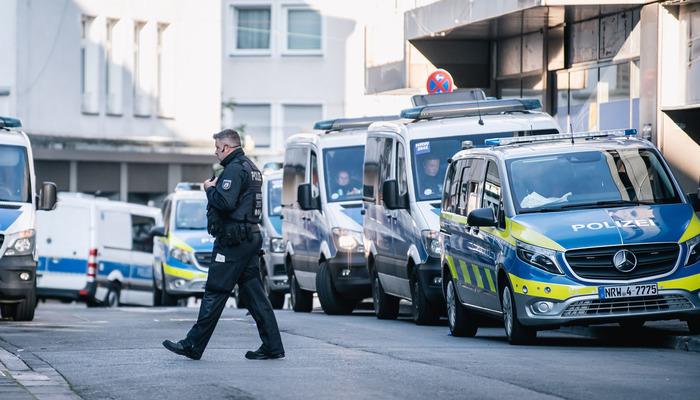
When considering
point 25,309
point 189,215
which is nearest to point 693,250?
point 25,309

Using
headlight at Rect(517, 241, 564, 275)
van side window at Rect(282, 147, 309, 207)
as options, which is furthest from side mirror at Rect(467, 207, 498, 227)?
van side window at Rect(282, 147, 309, 207)

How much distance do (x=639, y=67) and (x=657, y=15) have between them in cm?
126

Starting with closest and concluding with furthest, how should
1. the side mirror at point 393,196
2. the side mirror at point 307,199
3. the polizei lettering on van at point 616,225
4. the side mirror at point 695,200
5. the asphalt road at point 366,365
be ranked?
the asphalt road at point 366,365
the polizei lettering on van at point 616,225
the side mirror at point 695,200
the side mirror at point 393,196
the side mirror at point 307,199

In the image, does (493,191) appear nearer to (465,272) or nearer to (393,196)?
(465,272)

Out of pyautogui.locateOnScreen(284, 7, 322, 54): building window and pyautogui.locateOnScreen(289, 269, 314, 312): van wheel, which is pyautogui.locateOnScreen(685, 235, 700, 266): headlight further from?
pyautogui.locateOnScreen(284, 7, 322, 54): building window

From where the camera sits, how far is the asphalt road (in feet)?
35.7

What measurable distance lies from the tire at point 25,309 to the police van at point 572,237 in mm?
6881

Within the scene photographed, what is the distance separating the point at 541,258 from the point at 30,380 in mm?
4597

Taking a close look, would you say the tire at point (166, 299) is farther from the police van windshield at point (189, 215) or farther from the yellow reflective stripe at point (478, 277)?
the yellow reflective stripe at point (478, 277)

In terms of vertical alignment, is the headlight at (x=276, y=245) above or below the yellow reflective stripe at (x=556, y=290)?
below

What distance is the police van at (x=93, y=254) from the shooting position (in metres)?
35.7

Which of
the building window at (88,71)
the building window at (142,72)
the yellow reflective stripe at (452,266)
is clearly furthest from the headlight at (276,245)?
the building window at (142,72)

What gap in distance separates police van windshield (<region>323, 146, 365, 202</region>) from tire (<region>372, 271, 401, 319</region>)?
2052 millimetres

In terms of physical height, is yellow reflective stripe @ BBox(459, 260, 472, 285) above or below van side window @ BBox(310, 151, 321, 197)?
below
